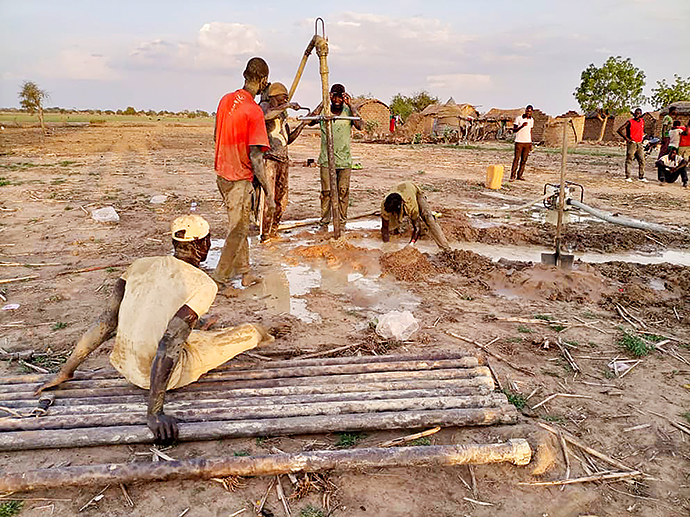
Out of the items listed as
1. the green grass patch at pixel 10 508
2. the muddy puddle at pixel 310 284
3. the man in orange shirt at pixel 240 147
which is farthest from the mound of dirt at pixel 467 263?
the green grass patch at pixel 10 508

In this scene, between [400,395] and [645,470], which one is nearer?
[645,470]

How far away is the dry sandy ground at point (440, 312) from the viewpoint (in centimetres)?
244

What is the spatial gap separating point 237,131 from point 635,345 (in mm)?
3959

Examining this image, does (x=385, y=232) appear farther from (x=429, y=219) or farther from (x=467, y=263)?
(x=467, y=263)

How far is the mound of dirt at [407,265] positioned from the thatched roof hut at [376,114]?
1065 inches

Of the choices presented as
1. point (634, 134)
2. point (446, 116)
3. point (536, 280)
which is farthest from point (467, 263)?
point (446, 116)

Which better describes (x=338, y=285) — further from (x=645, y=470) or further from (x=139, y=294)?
(x=645, y=470)

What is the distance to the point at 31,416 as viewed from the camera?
9.32 ft

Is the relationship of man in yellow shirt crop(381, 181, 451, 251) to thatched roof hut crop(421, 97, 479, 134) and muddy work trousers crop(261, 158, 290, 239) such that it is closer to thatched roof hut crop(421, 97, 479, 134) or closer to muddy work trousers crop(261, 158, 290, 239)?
muddy work trousers crop(261, 158, 290, 239)

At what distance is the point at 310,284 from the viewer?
5562 millimetres

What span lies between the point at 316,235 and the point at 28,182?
8.95 m

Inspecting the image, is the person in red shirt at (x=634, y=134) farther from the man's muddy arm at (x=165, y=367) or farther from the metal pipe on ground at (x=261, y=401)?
the man's muddy arm at (x=165, y=367)

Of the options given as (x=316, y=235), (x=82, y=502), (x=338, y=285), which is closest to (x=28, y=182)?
(x=316, y=235)

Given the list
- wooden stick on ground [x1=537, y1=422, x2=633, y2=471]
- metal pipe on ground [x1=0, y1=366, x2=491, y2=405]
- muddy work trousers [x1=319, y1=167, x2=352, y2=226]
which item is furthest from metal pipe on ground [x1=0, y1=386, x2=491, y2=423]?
muddy work trousers [x1=319, y1=167, x2=352, y2=226]
